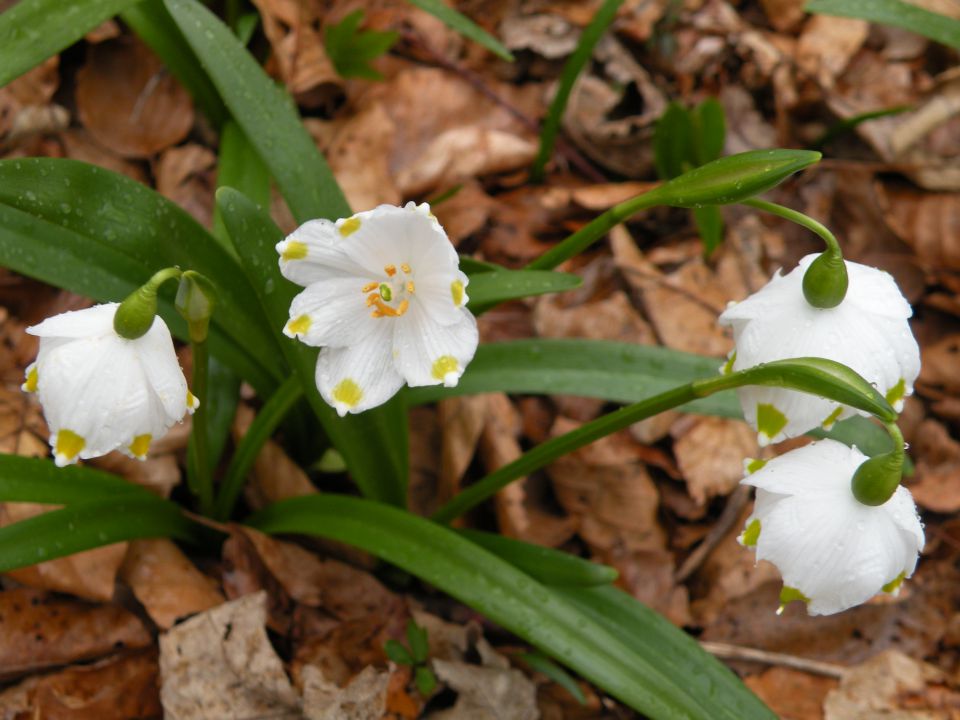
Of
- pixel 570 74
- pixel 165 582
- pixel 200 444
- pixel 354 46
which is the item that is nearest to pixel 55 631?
pixel 165 582

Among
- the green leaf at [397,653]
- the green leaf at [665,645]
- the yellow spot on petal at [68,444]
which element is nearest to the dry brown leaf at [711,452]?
the green leaf at [665,645]

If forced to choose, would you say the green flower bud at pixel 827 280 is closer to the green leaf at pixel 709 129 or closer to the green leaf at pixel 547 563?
the green leaf at pixel 547 563

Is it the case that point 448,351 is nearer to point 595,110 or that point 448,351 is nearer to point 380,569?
point 380,569

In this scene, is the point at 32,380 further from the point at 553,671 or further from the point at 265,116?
the point at 553,671

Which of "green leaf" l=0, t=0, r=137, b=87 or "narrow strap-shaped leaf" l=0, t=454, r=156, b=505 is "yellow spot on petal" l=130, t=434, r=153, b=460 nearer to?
"narrow strap-shaped leaf" l=0, t=454, r=156, b=505

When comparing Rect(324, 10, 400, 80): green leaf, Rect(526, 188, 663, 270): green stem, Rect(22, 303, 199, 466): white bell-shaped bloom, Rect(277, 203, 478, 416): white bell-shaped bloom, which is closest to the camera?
Rect(22, 303, 199, 466): white bell-shaped bloom

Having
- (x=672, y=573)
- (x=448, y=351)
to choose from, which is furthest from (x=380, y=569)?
(x=448, y=351)

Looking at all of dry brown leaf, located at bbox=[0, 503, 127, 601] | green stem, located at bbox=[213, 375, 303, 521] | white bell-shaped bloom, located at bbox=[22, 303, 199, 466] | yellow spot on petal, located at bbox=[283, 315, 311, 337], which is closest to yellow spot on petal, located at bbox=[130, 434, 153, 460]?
white bell-shaped bloom, located at bbox=[22, 303, 199, 466]

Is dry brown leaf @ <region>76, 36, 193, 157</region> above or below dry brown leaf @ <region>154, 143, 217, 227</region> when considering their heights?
above
